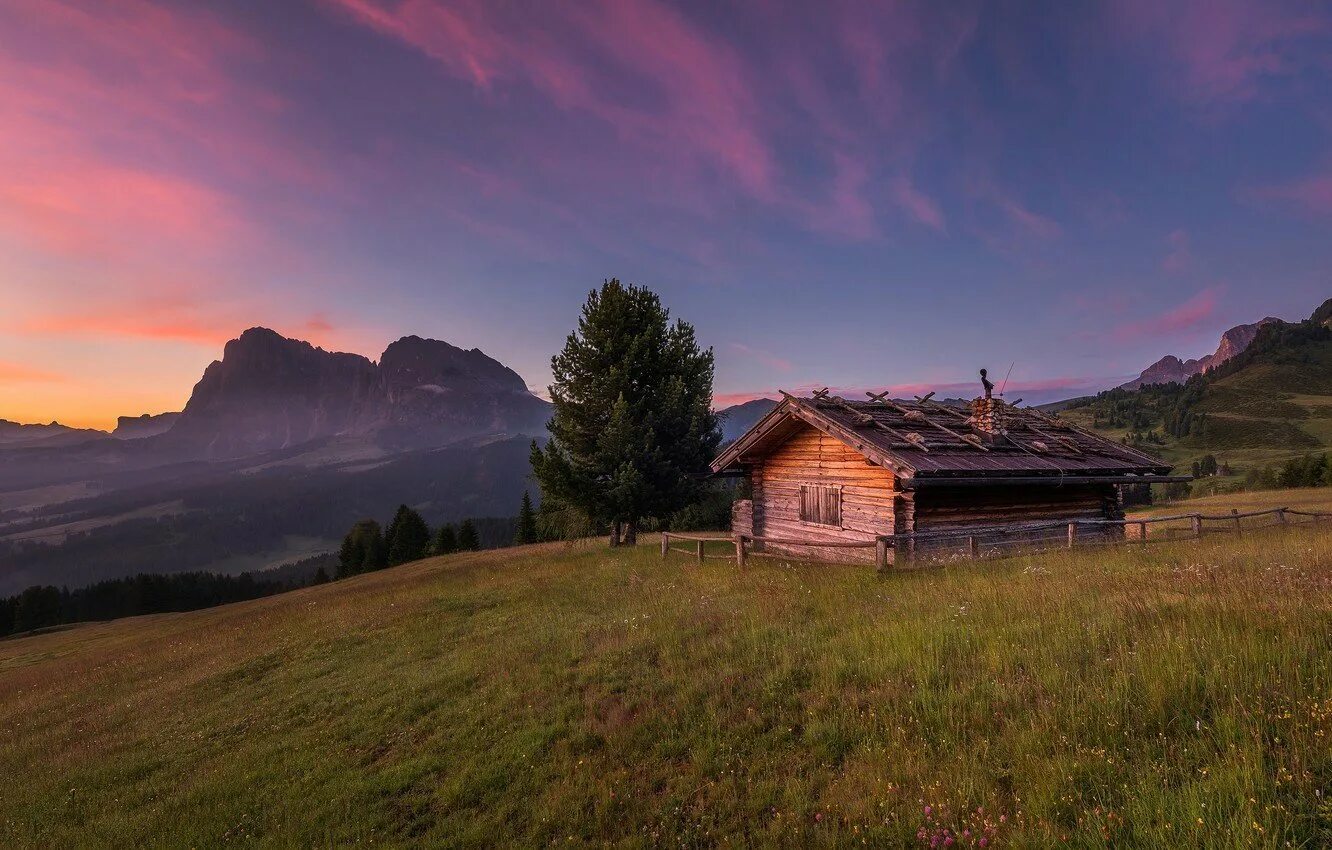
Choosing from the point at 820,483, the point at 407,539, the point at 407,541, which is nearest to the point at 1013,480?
the point at 820,483

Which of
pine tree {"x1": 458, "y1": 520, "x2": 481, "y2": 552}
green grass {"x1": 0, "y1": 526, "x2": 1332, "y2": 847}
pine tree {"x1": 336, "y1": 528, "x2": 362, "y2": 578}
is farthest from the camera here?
pine tree {"x1": 336, "y1": 528, "x2": 362, "y2": 578}

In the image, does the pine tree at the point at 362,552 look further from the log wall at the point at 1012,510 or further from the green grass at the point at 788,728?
the log wall at the point at 1012,510

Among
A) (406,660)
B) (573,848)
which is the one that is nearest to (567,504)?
(406,660)

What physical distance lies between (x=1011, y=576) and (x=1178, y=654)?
607 cm

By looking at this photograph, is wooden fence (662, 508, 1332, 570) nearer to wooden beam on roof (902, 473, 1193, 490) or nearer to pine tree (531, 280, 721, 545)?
wooden beam on roof (902, 473, 1193, 490)

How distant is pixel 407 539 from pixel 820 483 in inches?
2558

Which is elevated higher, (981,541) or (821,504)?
(821,504)

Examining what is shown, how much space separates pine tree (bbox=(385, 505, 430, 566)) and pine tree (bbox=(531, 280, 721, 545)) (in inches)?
2024

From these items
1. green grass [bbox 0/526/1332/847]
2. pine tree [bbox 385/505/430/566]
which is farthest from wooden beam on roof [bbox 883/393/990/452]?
pine tree [bbox 385/505/430/566]

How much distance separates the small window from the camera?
730 inches

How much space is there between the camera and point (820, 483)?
19.3 m

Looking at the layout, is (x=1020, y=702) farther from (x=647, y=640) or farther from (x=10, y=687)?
(x=10, y=687)

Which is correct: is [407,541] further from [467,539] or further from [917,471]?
[917,471]

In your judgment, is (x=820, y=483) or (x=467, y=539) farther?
(x=467, y=539)
